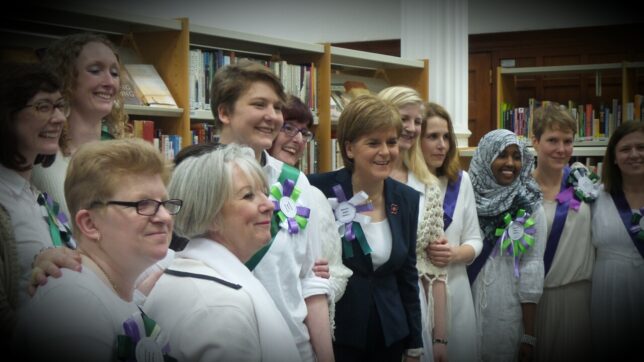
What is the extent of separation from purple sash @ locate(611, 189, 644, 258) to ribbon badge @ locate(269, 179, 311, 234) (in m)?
1.83

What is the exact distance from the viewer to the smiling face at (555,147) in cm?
352

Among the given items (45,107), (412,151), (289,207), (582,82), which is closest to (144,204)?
(45,107)

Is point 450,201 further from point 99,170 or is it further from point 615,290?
point 99,170

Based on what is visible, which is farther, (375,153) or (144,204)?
(375,153)

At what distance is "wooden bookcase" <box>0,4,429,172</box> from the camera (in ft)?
10.6

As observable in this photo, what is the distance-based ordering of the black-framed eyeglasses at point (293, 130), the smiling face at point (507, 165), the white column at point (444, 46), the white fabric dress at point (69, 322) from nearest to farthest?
the white fabric dress at point (69, 322) < the black-framed eyeglasses at point (293, 130) < the smiling face at point (507, 165) < the white column at point (444, 46)

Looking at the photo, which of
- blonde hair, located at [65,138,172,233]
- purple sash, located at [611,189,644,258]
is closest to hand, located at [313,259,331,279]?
blonde hair, located at [65,138,172,233]

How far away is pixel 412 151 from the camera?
10.5ft

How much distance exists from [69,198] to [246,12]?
8.33 meters

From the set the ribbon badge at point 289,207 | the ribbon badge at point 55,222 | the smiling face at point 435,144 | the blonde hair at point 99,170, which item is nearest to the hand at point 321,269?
the ribbon badge at point 289,207

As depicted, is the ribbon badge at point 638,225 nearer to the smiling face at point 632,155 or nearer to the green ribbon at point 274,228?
the smiling face at point 632,155

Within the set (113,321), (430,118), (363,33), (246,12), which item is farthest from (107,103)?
(246,12)

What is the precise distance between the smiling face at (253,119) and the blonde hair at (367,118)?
390mm

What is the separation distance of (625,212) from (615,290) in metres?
0.38
